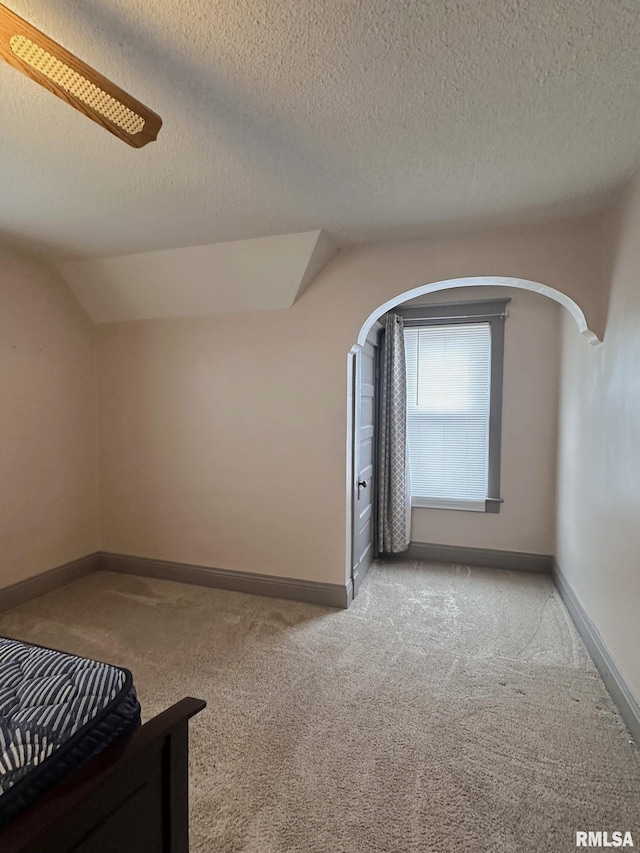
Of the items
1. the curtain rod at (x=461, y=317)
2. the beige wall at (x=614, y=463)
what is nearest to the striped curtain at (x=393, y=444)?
the curtain rod at (x=461, y=317)

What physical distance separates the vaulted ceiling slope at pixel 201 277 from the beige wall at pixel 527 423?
1551 mm

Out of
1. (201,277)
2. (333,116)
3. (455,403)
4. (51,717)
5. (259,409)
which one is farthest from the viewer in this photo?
(455,403)

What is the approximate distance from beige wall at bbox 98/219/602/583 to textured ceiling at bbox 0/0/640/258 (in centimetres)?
30

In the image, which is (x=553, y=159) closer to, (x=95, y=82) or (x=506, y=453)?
(x=95, y=82)

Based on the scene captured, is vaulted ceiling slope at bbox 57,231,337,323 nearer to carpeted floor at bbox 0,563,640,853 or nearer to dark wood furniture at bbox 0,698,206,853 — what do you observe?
carpeted floor at bbox 0,563,640,853

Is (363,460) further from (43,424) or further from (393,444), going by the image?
(43,424)

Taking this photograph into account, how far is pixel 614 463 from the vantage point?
2.18 m

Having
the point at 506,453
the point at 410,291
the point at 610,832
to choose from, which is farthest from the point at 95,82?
the point at 506,453

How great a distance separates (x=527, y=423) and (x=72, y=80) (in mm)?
3648

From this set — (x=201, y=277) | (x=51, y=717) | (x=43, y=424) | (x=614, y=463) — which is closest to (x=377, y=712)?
(x=51, y=717)

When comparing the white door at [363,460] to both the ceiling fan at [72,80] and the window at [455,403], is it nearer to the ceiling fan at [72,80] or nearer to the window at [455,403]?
the window at [455,403]

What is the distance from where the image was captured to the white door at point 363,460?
126 inches

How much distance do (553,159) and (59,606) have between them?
12.9ft

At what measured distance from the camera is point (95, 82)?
1.17 metres
